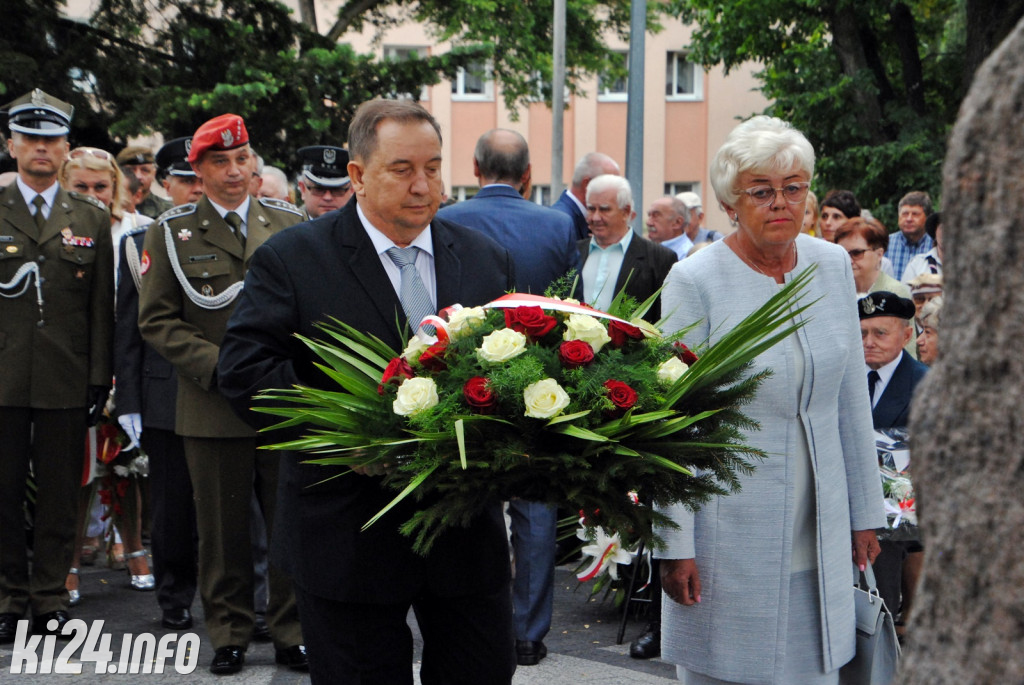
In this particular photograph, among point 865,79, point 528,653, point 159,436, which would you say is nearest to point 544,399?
point 528,653

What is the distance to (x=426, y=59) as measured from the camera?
55.1ft

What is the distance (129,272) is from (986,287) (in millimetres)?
5546

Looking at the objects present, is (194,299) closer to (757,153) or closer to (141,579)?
(141,579)

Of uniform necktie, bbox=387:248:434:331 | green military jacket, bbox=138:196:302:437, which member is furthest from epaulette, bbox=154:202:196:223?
uniform necktie, bbox=387:248:434:331

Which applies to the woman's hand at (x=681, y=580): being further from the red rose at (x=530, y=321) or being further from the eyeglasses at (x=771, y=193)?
the eyeglasses at (x=771, y=193)

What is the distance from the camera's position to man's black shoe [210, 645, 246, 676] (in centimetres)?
533

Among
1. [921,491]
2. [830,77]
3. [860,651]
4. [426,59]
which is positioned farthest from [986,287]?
[830,77]

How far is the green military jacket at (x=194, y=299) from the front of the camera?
5.43 metres

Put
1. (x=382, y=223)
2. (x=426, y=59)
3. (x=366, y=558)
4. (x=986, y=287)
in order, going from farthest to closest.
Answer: (x=426, y=59), (x=382, y=223), (x=366, y=558), (x=986, y=287)

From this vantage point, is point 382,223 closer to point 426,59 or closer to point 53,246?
point 53,246

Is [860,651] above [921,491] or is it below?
below

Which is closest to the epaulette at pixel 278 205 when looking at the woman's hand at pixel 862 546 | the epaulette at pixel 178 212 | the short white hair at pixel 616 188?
the epaulette at pixel 178 212

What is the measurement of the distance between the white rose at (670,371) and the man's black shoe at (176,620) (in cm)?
415

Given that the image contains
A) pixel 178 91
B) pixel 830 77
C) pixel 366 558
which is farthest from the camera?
pixel 830 77
